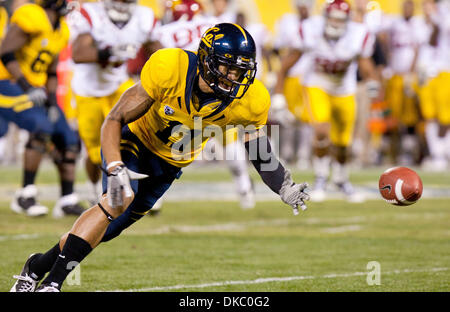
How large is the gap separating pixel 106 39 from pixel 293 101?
6871 mm

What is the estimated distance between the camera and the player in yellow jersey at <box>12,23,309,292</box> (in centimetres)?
404

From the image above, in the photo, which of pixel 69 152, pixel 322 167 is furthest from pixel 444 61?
pixel 69 152

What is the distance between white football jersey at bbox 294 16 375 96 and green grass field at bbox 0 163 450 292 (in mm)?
1616

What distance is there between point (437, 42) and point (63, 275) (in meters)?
10.8

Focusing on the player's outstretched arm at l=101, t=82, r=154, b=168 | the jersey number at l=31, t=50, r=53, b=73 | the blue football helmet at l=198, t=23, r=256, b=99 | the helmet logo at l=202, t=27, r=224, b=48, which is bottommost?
the player's outstretched arm at l=101, t=82, r=154, b=168

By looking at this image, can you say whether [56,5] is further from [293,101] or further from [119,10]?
[293,101]

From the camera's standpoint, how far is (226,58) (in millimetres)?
4148

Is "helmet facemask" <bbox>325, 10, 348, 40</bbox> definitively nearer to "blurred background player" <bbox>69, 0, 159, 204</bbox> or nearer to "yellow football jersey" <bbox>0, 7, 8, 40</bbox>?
"blurred background player" <bbox>69, 0, 159, 204</bbox>

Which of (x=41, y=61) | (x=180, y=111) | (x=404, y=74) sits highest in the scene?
(x=41, y=61)

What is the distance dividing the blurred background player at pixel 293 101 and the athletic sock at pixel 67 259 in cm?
566

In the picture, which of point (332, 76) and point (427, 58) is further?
point (427, 58)

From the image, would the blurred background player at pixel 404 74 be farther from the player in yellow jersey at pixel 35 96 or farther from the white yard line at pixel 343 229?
the player in yellow jersey at pixel 35 96

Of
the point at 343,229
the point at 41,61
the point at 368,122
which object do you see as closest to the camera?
the point at 343,229

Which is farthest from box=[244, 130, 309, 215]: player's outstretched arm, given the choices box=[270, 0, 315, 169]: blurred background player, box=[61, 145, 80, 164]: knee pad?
box=[270, 0, 315, 169]: blurred background player
